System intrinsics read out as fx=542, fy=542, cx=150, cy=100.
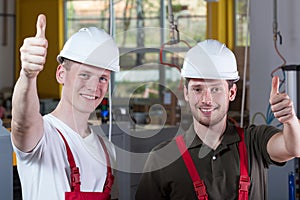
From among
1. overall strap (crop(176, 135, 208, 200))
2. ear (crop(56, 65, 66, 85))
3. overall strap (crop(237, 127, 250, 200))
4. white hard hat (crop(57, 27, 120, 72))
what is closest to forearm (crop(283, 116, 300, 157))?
overall strap (crop(237, 127, 250, 200))

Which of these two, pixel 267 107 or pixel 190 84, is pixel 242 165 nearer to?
pixel 190 84

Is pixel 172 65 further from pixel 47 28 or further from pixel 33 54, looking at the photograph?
pixel 47 28

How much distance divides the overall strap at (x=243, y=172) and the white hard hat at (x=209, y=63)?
20cm

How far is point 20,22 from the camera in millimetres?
7422

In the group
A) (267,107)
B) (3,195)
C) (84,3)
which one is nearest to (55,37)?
(84,3)

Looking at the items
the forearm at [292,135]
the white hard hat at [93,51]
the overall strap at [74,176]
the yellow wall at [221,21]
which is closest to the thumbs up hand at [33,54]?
the white hard hat at [93,51]

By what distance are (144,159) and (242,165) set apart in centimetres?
28

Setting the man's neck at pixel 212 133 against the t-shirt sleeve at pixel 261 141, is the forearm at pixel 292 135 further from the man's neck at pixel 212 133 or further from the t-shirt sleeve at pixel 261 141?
the man's neck at pixel 212 133

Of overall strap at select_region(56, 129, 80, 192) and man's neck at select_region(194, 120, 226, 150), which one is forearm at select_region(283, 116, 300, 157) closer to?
man's neck at select_region(194, 120, 226, 150)

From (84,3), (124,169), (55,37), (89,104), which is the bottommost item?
(124,169)

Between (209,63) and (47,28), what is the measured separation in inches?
237

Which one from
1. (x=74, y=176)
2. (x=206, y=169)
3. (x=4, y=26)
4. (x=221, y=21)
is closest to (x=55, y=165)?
(x=74, y=176)

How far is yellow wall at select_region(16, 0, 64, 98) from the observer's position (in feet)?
23.4

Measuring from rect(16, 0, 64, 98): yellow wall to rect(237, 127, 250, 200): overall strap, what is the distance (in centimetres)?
567
